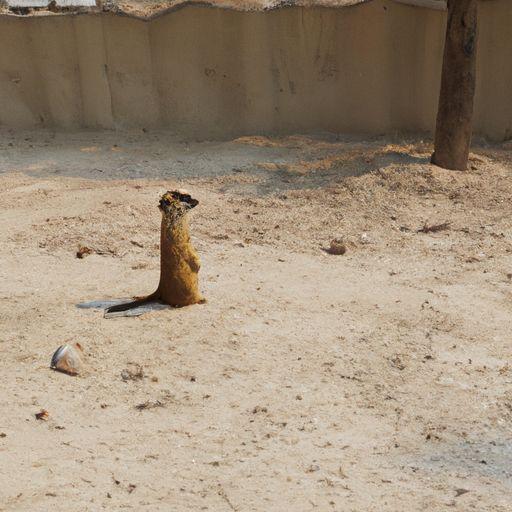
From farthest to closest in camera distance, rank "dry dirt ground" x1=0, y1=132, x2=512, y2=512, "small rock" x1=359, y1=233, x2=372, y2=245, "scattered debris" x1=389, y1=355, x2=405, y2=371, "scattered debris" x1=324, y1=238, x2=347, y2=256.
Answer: "small rock" x1=359, y1=233, x2=372, y2=245 → "scattered debris" x1=324, y1=238, x2=347, y2=256 → "scattered debris" x1=389, y1=355, x2=405, y2=371 → "dry dirt ground" x1=0, y1=132, x2=512, y2=512

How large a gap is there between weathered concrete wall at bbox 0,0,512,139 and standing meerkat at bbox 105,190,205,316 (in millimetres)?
4865

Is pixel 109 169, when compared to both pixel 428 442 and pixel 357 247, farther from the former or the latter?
pixel 428 442

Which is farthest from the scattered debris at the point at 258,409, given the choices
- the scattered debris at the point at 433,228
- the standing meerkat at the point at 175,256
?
the scattered debris at the point at 433,228

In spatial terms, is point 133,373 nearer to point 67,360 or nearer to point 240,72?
point 67,360

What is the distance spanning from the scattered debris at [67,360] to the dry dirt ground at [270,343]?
0.05 m

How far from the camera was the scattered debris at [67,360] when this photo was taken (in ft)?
15.5

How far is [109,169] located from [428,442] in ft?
18.0

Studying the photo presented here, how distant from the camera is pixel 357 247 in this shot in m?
6.88

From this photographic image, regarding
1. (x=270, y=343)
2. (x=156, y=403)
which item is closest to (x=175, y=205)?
(x=270, y=343)

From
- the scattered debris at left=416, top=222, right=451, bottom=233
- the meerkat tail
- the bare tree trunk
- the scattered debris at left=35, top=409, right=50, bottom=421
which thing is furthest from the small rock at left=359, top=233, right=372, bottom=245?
the scattered debris at left=35, top=409, right=50, bottom=421

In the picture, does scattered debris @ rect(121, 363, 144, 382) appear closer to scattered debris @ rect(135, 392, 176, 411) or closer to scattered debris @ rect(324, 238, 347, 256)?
scattered debris @ rect(135, 392, 176, 411)

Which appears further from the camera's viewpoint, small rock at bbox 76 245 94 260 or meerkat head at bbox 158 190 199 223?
small rock at bbox 76 245 94 260

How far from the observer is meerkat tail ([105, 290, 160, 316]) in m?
5.43

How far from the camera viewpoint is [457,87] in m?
8.12
